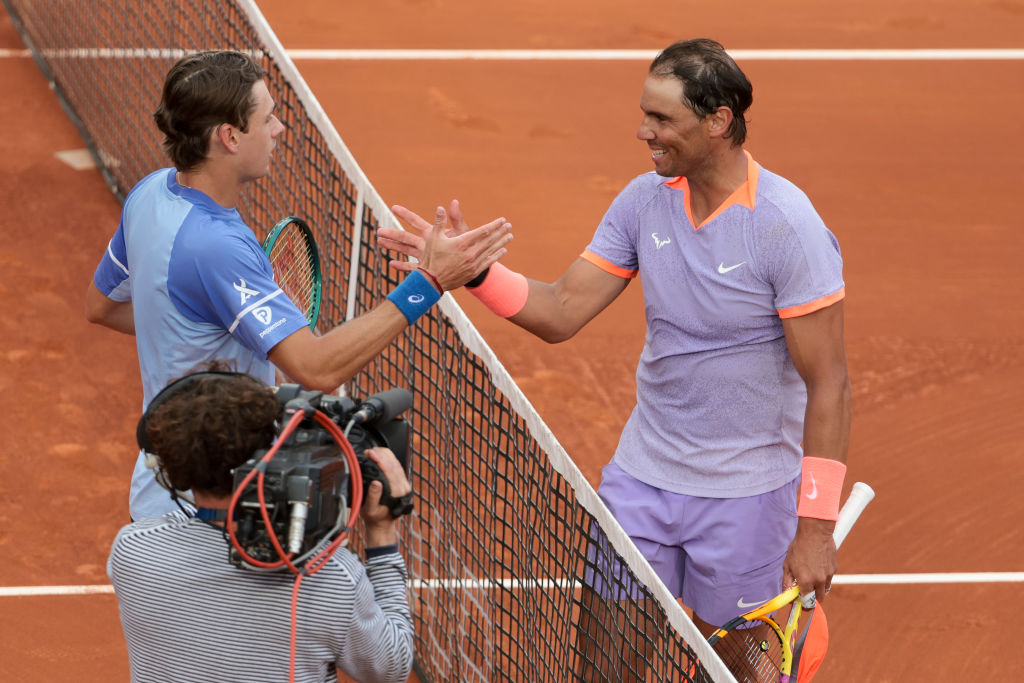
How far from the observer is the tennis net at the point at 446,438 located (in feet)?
12.7

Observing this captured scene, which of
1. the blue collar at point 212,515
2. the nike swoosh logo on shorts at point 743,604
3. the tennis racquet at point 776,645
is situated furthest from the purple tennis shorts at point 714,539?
the blue collar at point 212,515

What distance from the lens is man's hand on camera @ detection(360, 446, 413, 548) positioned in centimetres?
295

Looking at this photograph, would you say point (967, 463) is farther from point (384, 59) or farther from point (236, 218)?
point (384, 59)

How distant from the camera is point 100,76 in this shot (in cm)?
890

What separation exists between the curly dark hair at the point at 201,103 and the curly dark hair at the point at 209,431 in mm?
1018

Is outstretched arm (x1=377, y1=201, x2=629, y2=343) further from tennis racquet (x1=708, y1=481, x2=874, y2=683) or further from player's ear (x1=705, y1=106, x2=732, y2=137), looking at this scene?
tennis racquet (x1=708, y1=481, x2=874, y2=683)

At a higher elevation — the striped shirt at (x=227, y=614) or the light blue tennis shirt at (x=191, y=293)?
the light blue tennis shirt at (x=191, y=293)

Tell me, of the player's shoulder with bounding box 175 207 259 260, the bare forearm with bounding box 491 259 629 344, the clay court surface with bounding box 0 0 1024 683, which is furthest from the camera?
the clay court surface with bounding box 0 0 1024 683

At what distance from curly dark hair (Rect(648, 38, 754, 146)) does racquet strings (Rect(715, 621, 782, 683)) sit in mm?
1358

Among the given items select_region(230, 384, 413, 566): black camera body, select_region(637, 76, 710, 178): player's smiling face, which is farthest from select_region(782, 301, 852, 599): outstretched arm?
select_region(230, 384, 413, 566): black camera body

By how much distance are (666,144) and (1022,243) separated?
5.41m

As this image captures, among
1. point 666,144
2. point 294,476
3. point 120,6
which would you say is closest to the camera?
point 294,476

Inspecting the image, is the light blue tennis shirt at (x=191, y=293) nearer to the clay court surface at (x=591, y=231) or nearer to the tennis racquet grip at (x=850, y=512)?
the tennis racquet grip at (x=850, y=512)

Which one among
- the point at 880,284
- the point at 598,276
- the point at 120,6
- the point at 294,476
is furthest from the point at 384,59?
the point at 294,476
